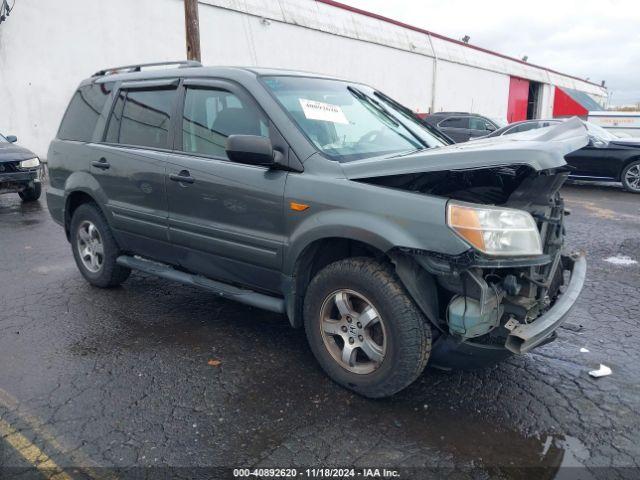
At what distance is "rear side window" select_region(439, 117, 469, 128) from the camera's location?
631 inches

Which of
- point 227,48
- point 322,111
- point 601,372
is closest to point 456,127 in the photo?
point 227,48

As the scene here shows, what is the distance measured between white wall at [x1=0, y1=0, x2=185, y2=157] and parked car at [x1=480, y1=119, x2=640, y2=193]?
1075cm

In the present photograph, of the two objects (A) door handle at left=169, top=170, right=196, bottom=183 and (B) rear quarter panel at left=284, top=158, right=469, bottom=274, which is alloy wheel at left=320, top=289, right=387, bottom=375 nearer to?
(B) rear quarter panel at left=284, top=158, right=469, bottom=274

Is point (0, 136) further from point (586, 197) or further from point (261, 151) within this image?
point (586, 197)

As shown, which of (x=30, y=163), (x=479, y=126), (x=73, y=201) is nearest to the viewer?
(x=73, y=201)

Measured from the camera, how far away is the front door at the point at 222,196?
3.33 m

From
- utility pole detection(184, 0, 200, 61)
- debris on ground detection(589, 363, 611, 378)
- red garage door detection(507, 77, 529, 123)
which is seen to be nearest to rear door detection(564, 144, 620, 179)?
utility pole detection(184, 0, 200, 61)

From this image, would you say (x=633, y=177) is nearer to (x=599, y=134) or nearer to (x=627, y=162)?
(x=627, y=162)

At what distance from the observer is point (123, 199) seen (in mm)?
4355

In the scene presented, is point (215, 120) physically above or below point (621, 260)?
above

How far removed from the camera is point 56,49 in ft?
45.6

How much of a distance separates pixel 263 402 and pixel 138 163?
220 cm

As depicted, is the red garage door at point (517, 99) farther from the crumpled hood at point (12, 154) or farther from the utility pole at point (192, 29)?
the crumpled hood at point (12, 154)

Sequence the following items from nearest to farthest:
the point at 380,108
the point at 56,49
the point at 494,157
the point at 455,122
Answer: the point at 494,157
the point at 380,108
the point at 56,49
the point at 455,122
